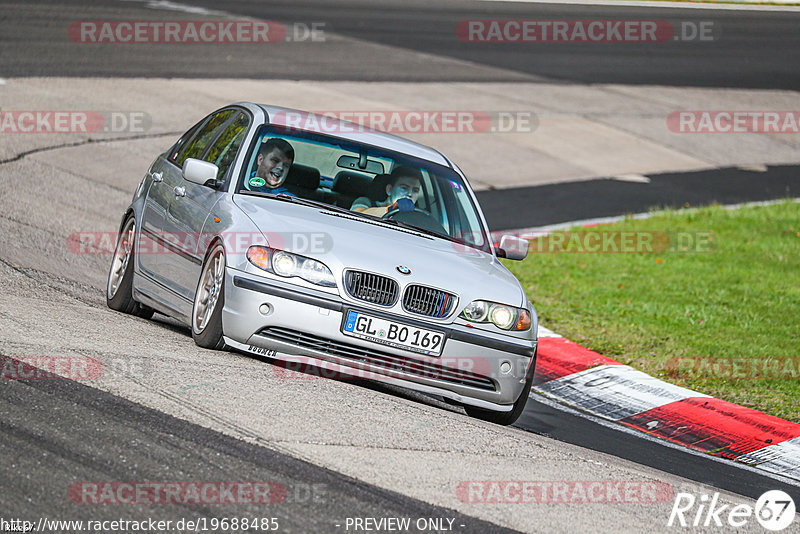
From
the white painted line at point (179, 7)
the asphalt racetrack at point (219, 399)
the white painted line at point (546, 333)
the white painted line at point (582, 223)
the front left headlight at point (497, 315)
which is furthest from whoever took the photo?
the white painted line at point (179, 7)

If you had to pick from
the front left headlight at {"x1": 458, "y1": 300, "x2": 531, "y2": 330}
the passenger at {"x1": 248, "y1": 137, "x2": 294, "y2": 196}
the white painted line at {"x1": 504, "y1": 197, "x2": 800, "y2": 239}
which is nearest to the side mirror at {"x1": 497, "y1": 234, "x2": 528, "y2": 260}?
the front left headlight at {"x1": 458, "y1": 300, "x2": 531, "y2": 330}

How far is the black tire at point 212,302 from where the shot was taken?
22.6 ft

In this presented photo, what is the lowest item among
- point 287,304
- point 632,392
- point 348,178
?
point 632,392

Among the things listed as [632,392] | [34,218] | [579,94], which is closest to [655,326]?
[632,392]

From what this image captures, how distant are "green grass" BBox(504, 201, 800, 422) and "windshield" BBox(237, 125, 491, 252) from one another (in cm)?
230

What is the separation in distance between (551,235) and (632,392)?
5.44m

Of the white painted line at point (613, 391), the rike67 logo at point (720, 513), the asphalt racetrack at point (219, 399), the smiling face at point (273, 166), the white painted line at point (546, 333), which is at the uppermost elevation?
the smiling face at point (273, 166)

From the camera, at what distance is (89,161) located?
1452 cm

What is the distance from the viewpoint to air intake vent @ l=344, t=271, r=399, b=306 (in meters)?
6.77

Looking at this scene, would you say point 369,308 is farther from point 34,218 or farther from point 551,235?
point 551,235

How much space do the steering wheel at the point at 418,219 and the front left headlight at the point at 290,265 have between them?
1.19 meters

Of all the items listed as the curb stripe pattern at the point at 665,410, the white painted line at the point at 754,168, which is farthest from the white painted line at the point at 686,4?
the curb stripe pattern at the point at 665,410

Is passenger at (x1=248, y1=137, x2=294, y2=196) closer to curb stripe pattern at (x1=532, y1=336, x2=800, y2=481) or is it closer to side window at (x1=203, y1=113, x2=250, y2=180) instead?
side window at (x1=203, y1=113, x2=250, y2=180)

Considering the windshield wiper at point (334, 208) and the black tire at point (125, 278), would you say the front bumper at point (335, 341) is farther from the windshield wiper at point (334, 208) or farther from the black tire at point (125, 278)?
the black tire at point (125, 278)
